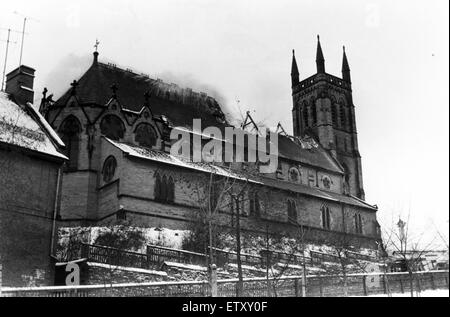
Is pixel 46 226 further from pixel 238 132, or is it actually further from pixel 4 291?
pixel 238 132

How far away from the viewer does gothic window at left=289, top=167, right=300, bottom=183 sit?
63.4 m

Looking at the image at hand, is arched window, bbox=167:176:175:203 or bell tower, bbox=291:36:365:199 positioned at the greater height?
bell tower, bbox=291:36:365:199

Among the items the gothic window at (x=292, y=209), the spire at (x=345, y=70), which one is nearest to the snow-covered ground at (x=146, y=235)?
the gothic window at (x=292, y=209)

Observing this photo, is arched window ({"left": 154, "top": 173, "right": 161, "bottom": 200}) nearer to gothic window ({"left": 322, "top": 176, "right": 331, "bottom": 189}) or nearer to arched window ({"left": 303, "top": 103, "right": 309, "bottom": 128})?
gothic window ({"left": 322, "top": 176, "right": 331, "bottom": 189})

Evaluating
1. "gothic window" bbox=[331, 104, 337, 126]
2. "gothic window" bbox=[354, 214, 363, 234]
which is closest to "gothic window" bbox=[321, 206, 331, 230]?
"gothic window" bbox=[354, 214, 363, 234]

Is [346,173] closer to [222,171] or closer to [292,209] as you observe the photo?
[292,209]

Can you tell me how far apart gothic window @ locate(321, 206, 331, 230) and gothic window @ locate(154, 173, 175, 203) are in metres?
20.1

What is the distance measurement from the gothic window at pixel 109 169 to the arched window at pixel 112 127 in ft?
9.92

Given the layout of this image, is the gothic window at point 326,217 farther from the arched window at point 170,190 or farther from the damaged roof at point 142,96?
the arched window at point 170,190

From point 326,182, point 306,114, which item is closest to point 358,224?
point 326,182
